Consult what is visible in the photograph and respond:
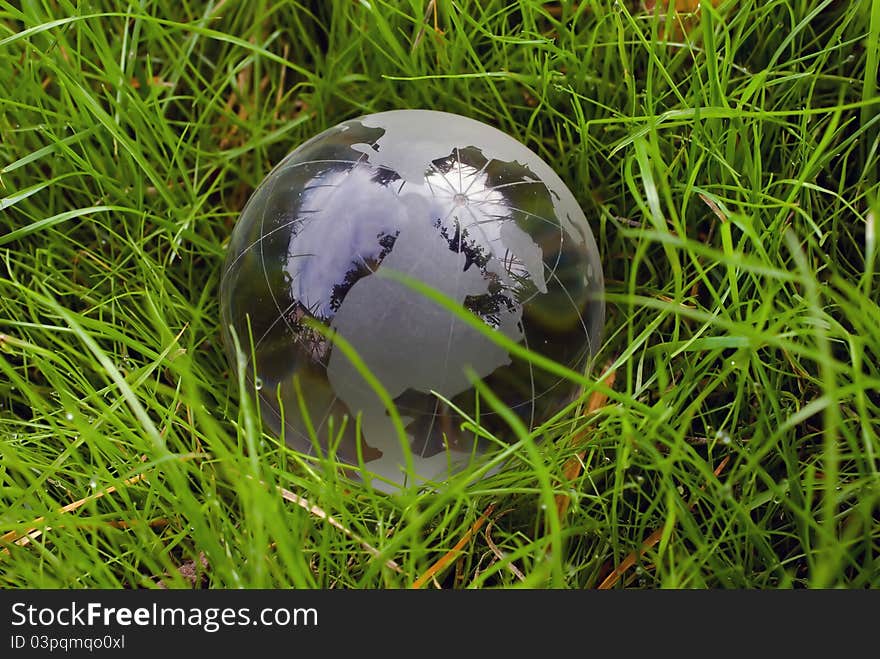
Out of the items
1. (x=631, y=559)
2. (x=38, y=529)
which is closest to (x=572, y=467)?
(x=631, y=559)

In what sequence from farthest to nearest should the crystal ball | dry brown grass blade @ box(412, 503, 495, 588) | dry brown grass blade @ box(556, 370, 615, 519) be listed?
1. dry brown grass blade @ box(556, 370, 615, 519)
2. dry brown grass blade @ box(412, 503, 495, 588)
3. the crystal ball

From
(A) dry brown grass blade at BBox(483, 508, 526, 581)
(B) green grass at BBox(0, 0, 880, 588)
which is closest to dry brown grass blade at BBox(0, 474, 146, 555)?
(B) green grass at BBox(0, 0, 880, 588)

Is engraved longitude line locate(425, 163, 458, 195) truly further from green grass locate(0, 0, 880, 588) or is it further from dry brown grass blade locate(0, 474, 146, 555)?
dry brown grass blade locate(0, 474, 146, 555)

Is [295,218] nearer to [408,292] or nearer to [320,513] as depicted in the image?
[408,292]

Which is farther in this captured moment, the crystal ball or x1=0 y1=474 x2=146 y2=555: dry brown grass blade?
x1=0 y1=474 x2=146 y2=555: dry brown grass blade

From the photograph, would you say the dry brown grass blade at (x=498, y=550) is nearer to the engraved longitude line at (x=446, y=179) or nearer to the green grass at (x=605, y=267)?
the green grass at (x=605, y=267)

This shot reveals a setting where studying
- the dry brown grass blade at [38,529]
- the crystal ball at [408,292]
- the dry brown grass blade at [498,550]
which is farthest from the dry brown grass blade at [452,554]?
the dry brown grass blade at [38,529]
